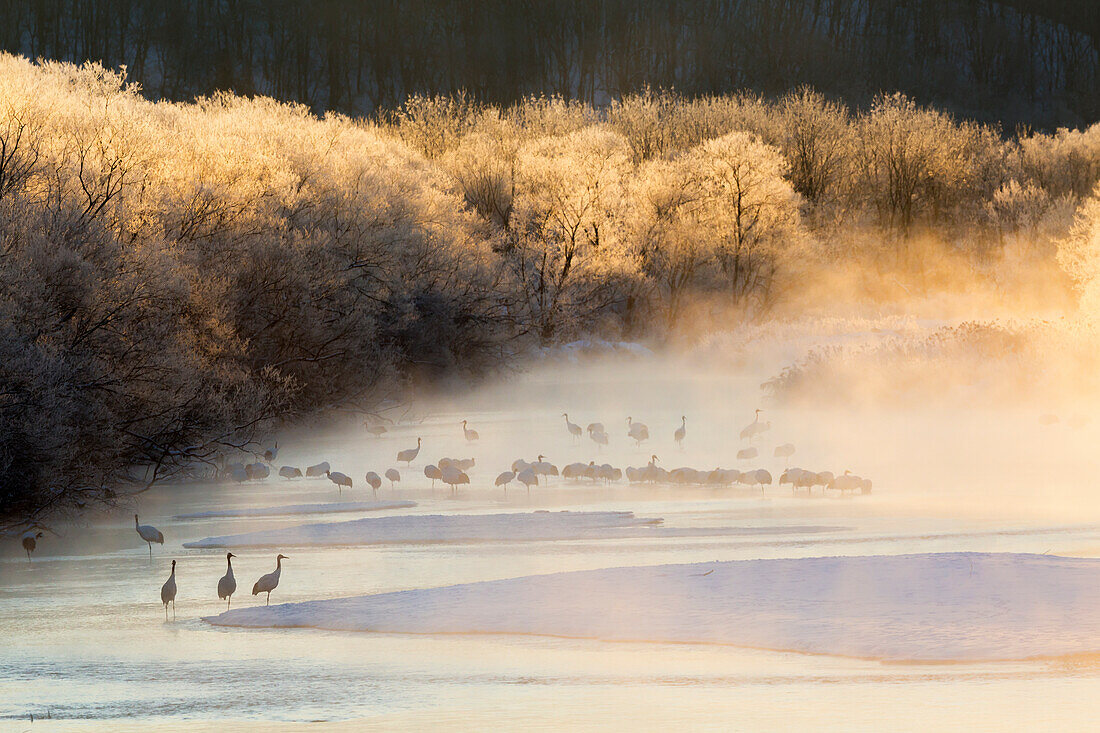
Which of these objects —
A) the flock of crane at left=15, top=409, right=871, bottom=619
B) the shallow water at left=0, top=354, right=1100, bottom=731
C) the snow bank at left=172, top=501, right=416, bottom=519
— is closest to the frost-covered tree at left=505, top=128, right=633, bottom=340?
the shallow water at left=0, top=354, right=1100, bottom=731

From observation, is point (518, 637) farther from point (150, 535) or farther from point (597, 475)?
point (597, 475)

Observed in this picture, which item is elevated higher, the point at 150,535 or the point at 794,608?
the point at 150,535

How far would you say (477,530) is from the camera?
1661 centimetres

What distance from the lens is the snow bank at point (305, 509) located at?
1866 cm

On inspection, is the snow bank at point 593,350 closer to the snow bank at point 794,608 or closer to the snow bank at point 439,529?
the snow bank at point 439,529

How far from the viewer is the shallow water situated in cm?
841

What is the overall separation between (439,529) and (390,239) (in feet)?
71.0

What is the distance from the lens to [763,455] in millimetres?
25266

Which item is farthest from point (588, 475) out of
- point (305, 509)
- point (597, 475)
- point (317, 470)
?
point (305, 509)

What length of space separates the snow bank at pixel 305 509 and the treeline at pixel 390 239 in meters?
1.48

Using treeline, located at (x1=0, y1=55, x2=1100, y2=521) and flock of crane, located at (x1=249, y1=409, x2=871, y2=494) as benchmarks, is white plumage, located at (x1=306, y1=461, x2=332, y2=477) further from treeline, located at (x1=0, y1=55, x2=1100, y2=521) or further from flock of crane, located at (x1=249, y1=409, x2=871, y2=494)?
treeline, located at (x1=0, y1=55, x2=1100, y2=521)

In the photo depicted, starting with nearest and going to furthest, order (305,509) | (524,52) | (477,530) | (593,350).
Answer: (477,530) < (305,509) < (593,350) < (524,52)

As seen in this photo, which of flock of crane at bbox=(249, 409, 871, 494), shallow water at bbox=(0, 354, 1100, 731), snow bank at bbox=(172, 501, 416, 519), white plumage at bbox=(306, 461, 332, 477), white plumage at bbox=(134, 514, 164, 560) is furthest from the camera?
white plumage at bbox=(306, 461, 332, 477)

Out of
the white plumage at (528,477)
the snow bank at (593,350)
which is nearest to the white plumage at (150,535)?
the white plumage at (528,477)
